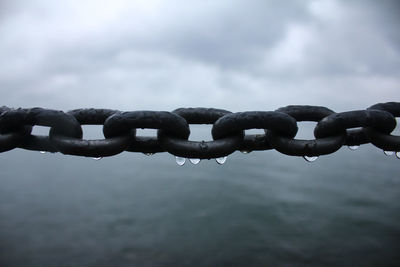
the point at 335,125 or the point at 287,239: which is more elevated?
the point at 335,125

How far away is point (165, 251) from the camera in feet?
36.7

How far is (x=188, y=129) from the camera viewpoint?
1173 mm

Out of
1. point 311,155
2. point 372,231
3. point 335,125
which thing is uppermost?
point 335,125

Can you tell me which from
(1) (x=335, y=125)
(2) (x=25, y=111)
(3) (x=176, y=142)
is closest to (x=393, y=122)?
(1) (x=335, y=125)

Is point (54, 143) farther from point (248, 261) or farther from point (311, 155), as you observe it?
point (248, 261)

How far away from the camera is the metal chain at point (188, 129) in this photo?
1.12m

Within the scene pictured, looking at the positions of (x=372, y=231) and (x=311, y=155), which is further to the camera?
(x=372, y=231)

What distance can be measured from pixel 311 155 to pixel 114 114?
37.6 inches

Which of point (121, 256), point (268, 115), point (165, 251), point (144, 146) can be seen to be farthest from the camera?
point (165, 251)

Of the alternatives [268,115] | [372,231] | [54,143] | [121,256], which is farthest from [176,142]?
[372,231]

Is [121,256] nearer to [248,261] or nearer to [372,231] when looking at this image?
[248,261]

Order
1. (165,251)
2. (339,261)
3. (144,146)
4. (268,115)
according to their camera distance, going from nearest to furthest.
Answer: (268,115), (144,146), (339,261), (165,251)

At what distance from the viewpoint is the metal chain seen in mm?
1115

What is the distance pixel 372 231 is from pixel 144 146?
13.7 meters
